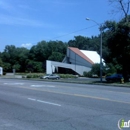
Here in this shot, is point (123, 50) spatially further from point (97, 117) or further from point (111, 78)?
point (97, 117)

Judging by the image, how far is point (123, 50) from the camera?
1458 inches

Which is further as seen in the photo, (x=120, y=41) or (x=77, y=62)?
(x=77, y=62)

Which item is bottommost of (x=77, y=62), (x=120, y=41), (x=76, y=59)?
(x=77, y=62)

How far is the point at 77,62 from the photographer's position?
3457 inches

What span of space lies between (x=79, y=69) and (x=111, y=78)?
3927 cm

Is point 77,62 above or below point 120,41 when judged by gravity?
below

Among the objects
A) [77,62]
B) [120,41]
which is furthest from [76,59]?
[120,41]

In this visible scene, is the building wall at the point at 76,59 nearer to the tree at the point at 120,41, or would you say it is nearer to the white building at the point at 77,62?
the white building at the point at 77,62

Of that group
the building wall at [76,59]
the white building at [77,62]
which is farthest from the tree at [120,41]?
the building wall at [76,59]

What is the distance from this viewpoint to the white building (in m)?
83.1

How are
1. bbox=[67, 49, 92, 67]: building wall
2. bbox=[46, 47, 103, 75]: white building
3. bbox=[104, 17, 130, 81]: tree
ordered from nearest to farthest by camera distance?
bbox=[104, 17, 130, 81]: tree, bbox=[46, 47, 103, 75]: white building, bbox=[67, 49, 92, 67]: building wall

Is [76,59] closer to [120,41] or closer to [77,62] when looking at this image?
[77,62]

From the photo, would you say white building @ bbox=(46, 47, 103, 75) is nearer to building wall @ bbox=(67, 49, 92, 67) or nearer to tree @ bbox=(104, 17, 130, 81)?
building wall @ bbox=(67, 49, 92, 67)

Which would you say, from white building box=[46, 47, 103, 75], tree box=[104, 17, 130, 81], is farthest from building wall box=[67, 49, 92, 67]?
tree box=[104, 17, 130, 81]
